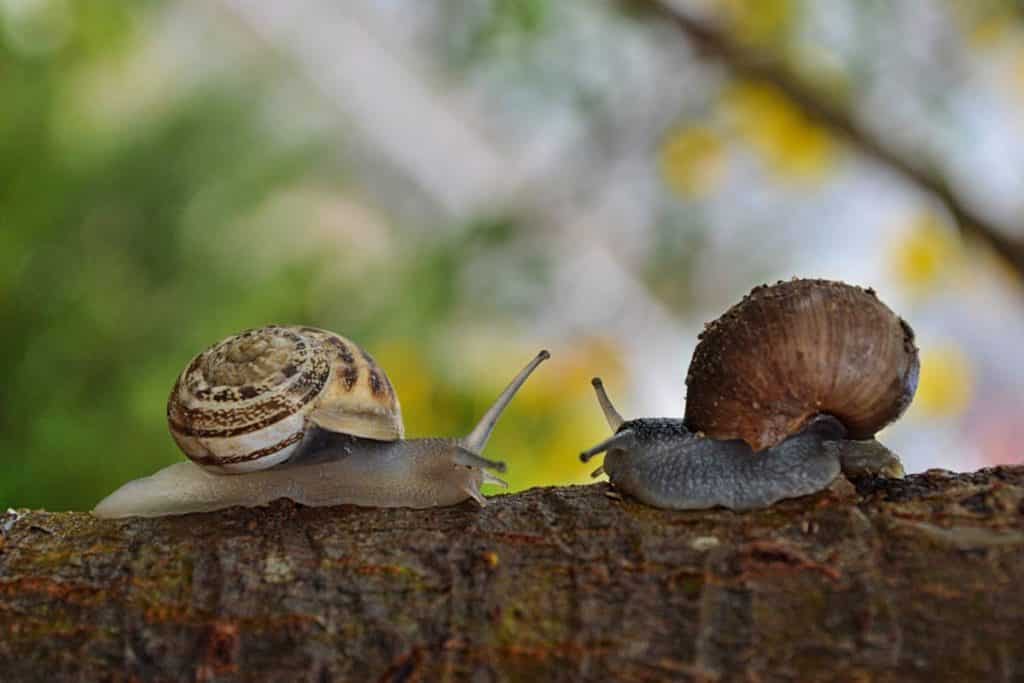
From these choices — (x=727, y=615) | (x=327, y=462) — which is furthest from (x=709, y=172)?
(x=727, y=615)

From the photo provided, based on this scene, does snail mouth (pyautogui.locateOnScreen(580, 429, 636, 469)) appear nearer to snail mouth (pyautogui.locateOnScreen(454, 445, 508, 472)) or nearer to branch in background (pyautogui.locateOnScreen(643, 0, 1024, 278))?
snail mouth (pyautogui.locateOnScreen(454, 445, 508, 472))

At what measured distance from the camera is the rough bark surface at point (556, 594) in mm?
563

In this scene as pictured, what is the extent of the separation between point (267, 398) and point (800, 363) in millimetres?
449

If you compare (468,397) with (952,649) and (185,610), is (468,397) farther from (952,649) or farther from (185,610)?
(952,649)

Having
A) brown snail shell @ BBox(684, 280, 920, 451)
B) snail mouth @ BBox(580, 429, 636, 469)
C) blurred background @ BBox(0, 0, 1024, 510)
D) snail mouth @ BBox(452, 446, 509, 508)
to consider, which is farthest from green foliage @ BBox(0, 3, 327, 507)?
brown snail shell @ BBox(684, 280, 920, 451)

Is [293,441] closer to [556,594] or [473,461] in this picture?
[473,461]

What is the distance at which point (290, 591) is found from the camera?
0.64m

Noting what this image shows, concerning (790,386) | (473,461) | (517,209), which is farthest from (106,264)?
(790,386)

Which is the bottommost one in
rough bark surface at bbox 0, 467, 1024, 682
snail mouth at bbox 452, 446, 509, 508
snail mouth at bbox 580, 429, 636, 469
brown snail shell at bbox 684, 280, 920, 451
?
rough bark surface at bbox 0, 467, 1024, 682

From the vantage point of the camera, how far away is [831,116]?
1.69 m

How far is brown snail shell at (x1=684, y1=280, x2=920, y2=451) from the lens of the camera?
74 cm

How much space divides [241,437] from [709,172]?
5.93 feet

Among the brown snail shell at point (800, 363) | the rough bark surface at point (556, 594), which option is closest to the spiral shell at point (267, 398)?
the rough bark surface at point (556, 594)

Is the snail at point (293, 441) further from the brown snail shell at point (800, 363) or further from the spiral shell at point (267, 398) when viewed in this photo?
the brown snail shell at point (800, 363)
